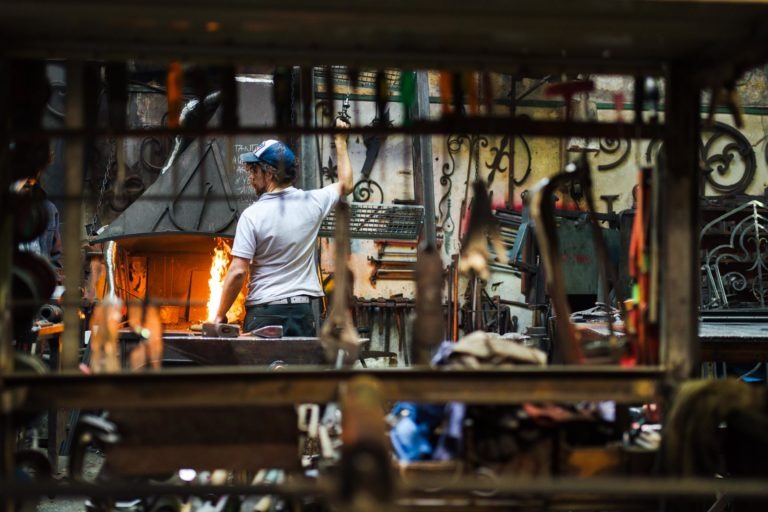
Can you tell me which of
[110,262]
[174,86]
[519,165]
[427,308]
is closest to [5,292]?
[174,86]

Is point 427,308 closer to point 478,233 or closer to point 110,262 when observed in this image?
point 478,233

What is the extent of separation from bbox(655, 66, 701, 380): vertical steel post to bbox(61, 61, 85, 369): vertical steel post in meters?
2.43

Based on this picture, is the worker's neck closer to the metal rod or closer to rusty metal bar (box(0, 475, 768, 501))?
the metal rod

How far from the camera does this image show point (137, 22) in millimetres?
3025

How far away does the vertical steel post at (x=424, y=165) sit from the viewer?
890 cm

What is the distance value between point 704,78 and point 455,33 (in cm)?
109

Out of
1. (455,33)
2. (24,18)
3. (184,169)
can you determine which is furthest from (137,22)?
(184,169)

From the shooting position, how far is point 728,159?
39.4 feet

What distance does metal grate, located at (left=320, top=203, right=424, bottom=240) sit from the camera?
939 cm

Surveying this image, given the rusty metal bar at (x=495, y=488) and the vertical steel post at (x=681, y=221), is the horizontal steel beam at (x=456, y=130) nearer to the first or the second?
the vertical steel post at (x=681, y=221)

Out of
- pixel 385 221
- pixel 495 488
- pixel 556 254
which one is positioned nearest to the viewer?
pixel 495 488

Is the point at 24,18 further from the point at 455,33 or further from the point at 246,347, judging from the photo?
the point at 246,347

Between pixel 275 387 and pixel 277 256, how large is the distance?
9.00 ft

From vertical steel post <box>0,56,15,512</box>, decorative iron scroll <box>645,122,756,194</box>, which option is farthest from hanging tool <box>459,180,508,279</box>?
decorative iron scroll <box>645,122,756,194</box>
